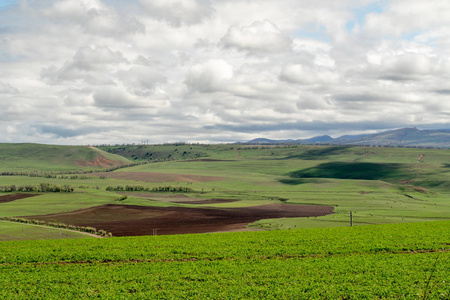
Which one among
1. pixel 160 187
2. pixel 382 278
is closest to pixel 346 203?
pixel 160 187

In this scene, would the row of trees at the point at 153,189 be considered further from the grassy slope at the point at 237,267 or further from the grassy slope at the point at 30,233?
the grassy slope at the point at 237,267

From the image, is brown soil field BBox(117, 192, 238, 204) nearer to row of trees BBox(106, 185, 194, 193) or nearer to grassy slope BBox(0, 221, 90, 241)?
row of trees BBox(106, 185, 194, 193)

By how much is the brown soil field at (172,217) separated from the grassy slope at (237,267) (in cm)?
4517

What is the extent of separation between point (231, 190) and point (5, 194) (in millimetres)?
92109

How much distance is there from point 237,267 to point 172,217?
7891 cm

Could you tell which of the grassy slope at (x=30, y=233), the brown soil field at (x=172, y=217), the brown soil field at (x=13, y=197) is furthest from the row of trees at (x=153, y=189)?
Result: the grassy slope at (x=30, y=233)

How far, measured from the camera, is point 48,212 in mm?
112688

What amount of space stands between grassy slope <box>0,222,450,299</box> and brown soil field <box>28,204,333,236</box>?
45.2 m

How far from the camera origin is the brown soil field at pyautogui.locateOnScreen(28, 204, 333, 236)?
88.9 meters

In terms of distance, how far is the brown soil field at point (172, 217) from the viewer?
88.9m

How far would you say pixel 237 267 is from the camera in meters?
29.7

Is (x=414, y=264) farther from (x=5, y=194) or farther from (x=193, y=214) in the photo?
(x=5, y=194)

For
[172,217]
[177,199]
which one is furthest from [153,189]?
[172,217]

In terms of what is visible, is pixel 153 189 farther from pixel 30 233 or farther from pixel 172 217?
pixel 30 233
